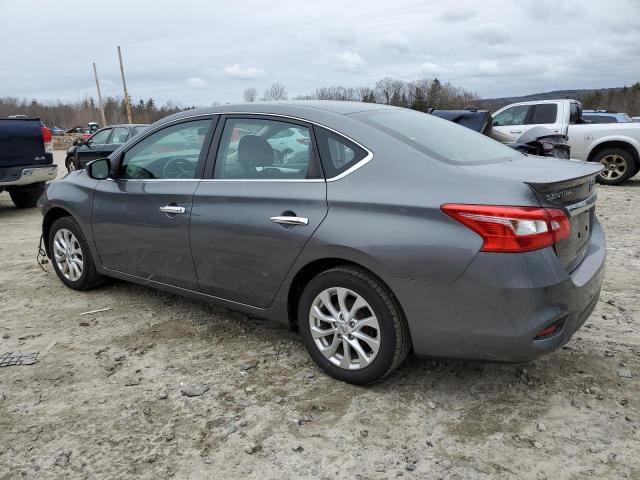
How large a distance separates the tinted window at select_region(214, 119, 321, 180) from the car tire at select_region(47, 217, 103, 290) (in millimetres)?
1740

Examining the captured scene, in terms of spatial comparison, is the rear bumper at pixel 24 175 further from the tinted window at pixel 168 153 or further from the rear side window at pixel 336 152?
the rear side window at pixel 336 152

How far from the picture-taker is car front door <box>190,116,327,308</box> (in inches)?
123

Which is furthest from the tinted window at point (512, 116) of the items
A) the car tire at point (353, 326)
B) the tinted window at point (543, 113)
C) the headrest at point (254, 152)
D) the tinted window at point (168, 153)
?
the car tire at point (353, 326)

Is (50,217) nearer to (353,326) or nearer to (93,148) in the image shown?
(353,326)

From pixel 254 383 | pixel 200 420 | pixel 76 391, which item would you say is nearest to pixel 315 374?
pixel 254 383

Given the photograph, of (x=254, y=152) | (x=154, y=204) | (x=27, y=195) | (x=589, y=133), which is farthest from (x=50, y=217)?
(x=589, y=133)

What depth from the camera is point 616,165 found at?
37.7ft

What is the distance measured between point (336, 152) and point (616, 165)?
10412mm

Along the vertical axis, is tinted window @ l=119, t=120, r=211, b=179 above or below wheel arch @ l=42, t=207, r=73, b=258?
above

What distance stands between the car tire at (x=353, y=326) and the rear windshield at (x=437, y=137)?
2.58 ft

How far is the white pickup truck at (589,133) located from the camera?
446 inches

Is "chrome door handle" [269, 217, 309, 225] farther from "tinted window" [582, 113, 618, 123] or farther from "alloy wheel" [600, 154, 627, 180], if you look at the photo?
"tinted window" [582, 113, 618, 123]

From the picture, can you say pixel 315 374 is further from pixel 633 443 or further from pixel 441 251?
pixel 633 443

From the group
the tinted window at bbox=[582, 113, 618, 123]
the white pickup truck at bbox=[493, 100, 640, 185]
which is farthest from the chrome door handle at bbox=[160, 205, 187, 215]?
the tinted window at bbox=[582, 113, 618, 123]
